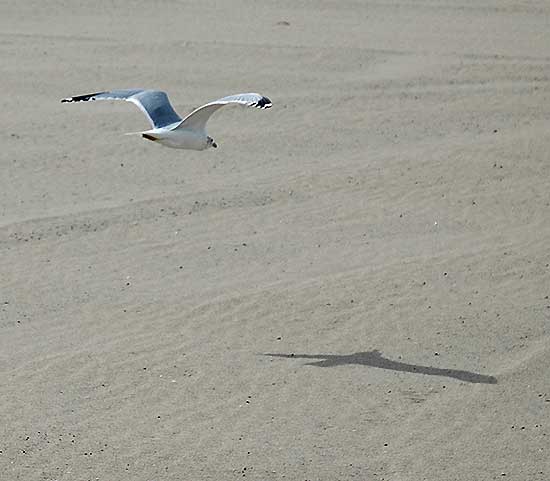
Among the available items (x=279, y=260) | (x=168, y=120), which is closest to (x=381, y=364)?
(x=279, y=260)

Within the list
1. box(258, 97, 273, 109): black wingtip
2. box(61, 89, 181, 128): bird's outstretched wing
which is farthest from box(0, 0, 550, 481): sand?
box(258, 97, 273, 109): black wingtip

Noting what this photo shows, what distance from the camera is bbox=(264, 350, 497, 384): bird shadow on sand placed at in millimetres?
8531

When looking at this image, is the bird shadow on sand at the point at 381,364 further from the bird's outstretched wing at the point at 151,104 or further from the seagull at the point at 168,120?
the bird's outstretched wing at the point at 151,104

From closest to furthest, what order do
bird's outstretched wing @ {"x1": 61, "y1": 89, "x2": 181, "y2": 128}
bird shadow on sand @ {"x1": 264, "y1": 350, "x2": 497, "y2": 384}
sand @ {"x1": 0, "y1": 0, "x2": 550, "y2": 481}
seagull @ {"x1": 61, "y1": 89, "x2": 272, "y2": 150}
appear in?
sand @ {"x1": 0, "y1": 0, "x2": 550, "y2": 481}
bird shadow on sand @ {"x1": 264, "y1": 350, "x2": 497, "y2": 384}
seagull @ {"x1": 61, "y1": 89, "x2": 272, "y2": 150}
bird's outstretched wing @ {"x1": 61, "y1": 89, "x2": 181, "y2": 128}

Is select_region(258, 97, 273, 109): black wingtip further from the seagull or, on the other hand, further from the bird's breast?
the bird's breast

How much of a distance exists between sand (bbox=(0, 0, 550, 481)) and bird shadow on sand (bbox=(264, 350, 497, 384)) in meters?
0.03

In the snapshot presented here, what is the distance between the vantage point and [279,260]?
424 inches

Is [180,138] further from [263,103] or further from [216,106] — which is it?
[263,103]

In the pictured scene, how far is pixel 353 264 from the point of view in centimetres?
1064

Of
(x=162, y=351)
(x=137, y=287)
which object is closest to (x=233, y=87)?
(x=137, y=287)

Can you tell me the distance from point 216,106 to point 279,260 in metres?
1.81

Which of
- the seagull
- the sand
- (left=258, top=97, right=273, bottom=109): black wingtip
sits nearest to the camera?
the sand

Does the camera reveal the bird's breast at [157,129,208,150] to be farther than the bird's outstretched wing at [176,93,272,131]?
Yes

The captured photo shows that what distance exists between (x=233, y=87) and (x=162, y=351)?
7.44 m
